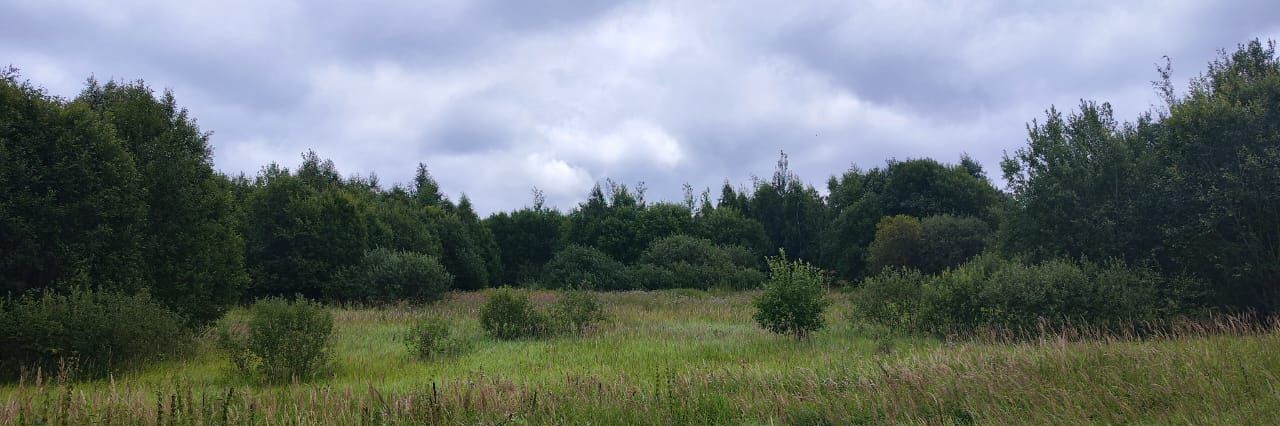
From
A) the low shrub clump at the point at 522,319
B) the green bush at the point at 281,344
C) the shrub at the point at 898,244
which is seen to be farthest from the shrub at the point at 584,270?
the green bush at the point at 281,344

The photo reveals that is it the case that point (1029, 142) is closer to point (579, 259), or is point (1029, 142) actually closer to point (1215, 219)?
point (1215, 219)

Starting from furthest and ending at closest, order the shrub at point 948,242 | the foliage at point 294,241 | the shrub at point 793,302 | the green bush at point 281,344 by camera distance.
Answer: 1. the shrub at point 948,242
2. the foliage at point 294,241
3. the shrub at point 793,302
4. the green bush at point 281,344

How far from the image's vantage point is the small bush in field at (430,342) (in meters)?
13.7

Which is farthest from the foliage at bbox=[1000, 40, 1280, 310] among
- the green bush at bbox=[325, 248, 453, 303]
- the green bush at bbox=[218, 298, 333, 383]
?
the green bush at bbox=[325, 248, 453, 303]

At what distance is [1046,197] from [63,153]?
82.7 feet

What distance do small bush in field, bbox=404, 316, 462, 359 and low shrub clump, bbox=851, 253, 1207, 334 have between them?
10704 mm

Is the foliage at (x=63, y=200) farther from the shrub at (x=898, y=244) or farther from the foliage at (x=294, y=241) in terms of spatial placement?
the shrub at (x=898, y=244)

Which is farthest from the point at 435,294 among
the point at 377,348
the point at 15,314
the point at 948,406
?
the point at 948,406

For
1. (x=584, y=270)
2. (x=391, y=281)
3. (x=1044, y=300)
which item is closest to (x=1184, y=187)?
(x=1044, y=300)

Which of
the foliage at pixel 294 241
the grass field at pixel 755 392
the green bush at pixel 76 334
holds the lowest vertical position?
the grass field at pixel 755 392

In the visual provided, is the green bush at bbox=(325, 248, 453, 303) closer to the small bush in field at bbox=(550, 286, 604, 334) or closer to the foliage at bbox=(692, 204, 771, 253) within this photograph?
the small bush in field at bbox=(550, 286, 604, 334)

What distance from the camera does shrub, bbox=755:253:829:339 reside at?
53.3ft

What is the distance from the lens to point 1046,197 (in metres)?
21.9

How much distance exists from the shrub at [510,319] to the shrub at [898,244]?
2602 centimetres
